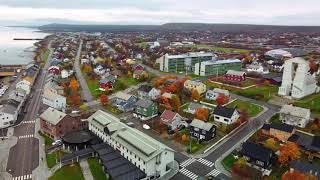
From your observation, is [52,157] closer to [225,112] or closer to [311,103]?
[225,112]

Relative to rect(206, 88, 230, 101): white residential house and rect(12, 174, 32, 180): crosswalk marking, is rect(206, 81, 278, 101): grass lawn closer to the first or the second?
rect(206, 88, 230, 101): white residential house

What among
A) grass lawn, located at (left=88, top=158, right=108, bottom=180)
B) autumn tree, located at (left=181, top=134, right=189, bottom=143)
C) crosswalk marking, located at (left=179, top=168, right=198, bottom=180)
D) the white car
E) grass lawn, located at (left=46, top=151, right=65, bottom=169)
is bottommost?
crosswalk marking, located at (left=179, top=168, right=198, bottom=180)

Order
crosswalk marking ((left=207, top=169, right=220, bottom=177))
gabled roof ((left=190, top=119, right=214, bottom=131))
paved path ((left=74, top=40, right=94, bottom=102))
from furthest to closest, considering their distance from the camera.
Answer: paved path ((left=74, top=40, right=94, bottom=102)), gabled roof ((left=190, top=119, right=214, bottom=131)), crosswalk marking ((left=207, top=169, right=220, bottom=177))

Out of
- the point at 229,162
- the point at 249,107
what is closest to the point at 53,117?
the point at 229,162

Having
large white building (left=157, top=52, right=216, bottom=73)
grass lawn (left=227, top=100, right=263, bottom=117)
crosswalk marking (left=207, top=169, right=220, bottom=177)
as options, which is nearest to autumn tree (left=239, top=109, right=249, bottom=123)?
grass lawn (left=227, top=100, right=263, bottom=117)

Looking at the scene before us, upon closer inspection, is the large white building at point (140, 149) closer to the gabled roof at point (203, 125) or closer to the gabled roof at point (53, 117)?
the gabled roof at point (53, 117)

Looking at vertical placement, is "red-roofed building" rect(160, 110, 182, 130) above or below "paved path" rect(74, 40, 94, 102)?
above

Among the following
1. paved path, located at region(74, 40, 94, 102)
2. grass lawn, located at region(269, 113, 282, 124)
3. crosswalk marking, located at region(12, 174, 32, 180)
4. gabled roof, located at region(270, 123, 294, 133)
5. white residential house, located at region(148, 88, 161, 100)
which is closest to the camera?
crosswalk marking, located at region(12, 174, 32, 180)
